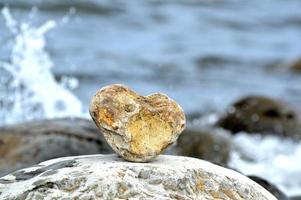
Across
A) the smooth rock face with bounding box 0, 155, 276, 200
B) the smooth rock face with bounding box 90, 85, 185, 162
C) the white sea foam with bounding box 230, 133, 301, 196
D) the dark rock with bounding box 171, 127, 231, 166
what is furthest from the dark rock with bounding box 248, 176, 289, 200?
the white sea foam with bounding box 230, 133, 301, 196

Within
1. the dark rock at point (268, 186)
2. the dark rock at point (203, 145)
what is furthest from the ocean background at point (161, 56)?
the dark rock at point (268, 186)

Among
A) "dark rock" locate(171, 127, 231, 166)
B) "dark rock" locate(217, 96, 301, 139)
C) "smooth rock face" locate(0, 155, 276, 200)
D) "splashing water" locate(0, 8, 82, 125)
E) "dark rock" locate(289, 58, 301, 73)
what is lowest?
"smooth rock face" locate(0, 155, 276, 200)

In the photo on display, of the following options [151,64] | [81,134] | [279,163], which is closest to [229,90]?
[151,64]

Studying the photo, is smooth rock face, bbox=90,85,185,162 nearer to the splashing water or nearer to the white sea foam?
the white sea foam

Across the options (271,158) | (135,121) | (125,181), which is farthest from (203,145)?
(125,181)

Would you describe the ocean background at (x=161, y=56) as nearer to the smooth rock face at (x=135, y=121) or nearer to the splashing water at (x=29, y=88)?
the splashing water at (x=29, y=88)

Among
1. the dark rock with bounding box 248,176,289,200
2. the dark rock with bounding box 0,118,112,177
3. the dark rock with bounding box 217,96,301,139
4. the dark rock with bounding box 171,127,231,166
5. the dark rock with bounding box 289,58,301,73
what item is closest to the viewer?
the dark rock with bounding box 248,176,289,200

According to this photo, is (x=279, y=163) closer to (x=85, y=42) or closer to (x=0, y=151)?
(x=0, y=151)
